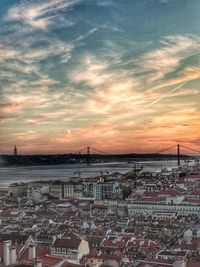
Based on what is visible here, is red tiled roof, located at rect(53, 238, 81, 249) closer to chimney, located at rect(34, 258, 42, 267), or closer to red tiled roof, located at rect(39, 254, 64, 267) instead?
red tiled roof, located at rect(39, 254, 64, 267)

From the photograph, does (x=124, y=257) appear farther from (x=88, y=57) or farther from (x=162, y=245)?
(x=88, y=57)

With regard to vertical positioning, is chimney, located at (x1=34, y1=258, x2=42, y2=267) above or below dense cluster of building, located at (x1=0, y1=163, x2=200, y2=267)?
above

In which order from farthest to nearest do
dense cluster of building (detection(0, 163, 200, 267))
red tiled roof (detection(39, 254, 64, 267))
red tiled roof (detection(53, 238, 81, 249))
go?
red tiled roof (detection(53, 238, 81, 249)), dense cluster of building (detection(0, 163, 200, 267)), red tiled roof (detection(39, 254, 64, 267))

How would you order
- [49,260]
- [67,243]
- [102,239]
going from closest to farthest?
[49,260], [67,243], [102,239]

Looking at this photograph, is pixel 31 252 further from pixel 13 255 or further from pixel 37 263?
pixel 37 263

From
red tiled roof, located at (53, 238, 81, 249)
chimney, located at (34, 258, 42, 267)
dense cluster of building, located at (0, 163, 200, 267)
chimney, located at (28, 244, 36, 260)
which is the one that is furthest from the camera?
red tiled roof, located at (53, 238, 81, 249)

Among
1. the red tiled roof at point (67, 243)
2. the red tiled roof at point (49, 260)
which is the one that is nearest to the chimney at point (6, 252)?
the red tiled roof at point (49, 260)

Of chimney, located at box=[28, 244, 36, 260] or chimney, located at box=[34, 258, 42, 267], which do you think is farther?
chimney, located at box=[28, 244, 36, 260]

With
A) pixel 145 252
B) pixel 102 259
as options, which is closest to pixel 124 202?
pixel 145 252

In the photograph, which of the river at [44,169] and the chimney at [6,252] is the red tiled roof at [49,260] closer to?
the chimney at [6,252]

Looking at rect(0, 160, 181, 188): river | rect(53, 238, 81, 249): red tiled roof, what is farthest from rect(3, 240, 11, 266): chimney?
rect(0, 160, 181, 188): river

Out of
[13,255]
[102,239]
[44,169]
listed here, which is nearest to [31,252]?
[13,255]
